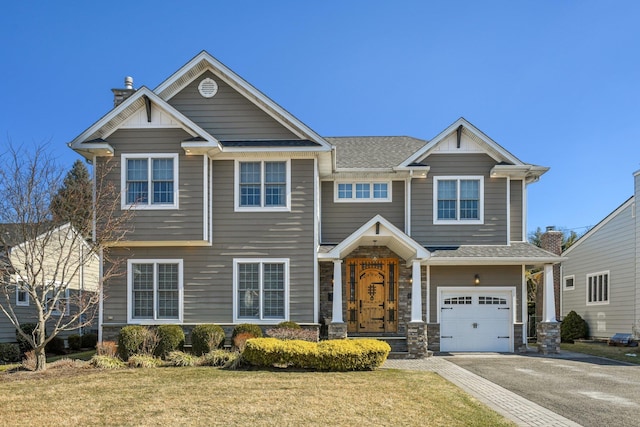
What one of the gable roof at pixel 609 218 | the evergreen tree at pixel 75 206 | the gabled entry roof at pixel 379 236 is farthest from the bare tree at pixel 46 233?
the gable roof at pixel 609 218

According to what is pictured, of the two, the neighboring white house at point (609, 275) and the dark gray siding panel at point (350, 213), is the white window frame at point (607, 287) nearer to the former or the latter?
the neighboring white house at point (609, 275)

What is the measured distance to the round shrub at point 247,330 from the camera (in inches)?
629

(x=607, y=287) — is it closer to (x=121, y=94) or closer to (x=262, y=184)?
(x=262, y=184)

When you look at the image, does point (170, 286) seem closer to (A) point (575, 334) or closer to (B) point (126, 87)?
(B) point (126, 87)

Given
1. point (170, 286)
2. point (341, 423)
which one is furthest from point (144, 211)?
point (341, 423)

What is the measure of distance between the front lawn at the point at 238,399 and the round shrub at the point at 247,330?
2743mm

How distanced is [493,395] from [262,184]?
9.36 meters

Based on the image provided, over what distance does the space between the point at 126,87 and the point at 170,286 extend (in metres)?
7.46

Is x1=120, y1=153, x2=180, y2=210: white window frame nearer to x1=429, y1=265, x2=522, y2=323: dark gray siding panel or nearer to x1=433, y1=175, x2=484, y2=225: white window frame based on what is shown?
x1=433, y1=175, x2=484, y2=225: white window frame

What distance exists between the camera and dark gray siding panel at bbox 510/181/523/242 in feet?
64.3

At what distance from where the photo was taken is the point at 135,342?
15539mm

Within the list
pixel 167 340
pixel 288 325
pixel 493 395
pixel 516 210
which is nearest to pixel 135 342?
pixel 167 340

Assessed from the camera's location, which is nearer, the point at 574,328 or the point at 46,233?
the point at 46,233

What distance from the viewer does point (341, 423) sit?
8336 millimetres
